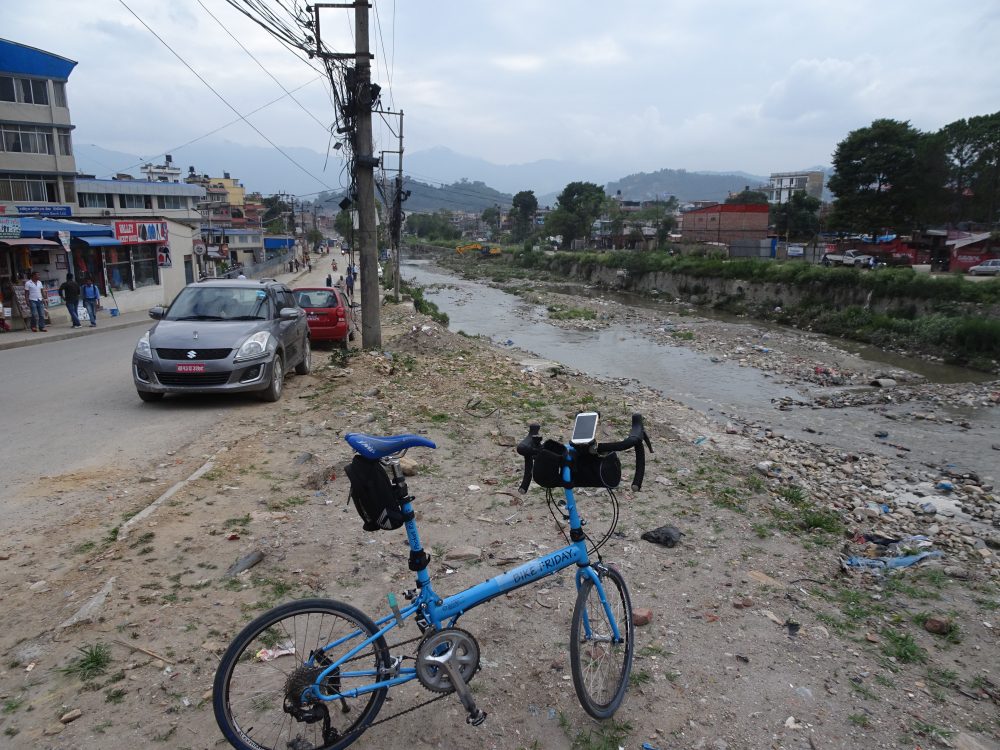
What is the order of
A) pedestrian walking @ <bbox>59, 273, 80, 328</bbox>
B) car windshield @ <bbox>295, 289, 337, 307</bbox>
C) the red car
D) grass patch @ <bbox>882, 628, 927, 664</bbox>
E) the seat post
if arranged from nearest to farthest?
1. the seat post
2. grass patch @ <bbox>882, 628, 927, 664</bbox>
3. the red car
4. car windshield @ <bbox>295, 289, 337, 307</bbox>
5. pedestrian walking @ <bbox>59, 273, 80, 328</bbox>

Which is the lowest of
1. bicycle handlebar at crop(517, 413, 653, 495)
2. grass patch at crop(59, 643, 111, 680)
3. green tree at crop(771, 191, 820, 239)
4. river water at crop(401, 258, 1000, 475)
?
river water at crop(401, 258, 1000, 475)

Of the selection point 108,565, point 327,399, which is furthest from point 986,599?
point 327,399

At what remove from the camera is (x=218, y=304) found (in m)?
9.23

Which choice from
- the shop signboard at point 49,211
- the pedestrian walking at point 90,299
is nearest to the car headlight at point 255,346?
the pedestrian walking at point 90,299

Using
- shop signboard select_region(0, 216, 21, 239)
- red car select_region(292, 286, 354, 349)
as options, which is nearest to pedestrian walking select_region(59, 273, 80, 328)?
shop signboard select_region(0, 216, 21, 239)

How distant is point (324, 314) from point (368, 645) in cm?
1272

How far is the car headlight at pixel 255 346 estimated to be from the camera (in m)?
8.34

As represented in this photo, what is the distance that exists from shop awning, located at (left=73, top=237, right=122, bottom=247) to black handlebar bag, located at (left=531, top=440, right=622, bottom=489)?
22314 millimetres

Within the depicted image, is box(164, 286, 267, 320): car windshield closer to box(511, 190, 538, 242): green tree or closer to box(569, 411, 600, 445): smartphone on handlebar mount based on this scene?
box(569, 411, 600, 445): smartphone on handlebar mount

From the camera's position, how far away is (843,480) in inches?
337

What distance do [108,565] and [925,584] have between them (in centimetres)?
582

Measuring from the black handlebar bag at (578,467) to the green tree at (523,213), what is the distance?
113 meters

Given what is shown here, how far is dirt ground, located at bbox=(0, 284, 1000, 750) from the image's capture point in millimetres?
2967

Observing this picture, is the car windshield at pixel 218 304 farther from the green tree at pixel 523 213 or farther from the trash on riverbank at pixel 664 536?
the green tree at pixel 523 213
